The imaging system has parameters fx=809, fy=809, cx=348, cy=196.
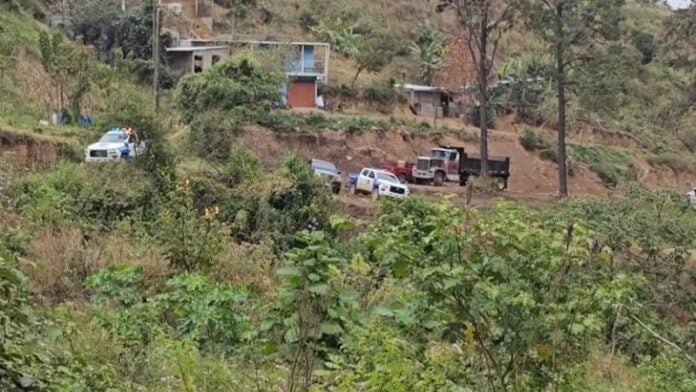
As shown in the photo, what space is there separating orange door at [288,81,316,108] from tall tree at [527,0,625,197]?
16.3 metres

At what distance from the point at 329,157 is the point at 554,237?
111 ft

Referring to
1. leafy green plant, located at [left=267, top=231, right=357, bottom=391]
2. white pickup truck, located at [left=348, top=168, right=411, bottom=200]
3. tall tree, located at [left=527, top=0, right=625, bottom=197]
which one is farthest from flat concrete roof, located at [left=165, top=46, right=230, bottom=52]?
leafy green plant, located at [left=267, top=231, right=357, bottom=391]

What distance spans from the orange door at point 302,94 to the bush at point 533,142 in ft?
40.7

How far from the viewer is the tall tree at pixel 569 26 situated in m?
31.9

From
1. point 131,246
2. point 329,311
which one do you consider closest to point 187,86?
point 131,246

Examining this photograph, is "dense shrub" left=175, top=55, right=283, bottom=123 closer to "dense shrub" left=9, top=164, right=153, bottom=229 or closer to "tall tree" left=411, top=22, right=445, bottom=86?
"dense shrub" left=9, top=164, right=153, bottom=229

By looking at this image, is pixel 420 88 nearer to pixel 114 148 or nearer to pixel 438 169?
pixel 438 169

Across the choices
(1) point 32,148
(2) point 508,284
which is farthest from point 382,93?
(2) point 508,284

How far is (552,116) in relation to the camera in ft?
169

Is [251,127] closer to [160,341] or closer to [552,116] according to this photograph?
[552,116]

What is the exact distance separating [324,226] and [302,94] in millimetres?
28314

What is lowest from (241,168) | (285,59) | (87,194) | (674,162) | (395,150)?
(674,162)

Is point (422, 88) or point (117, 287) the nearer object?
point (117, 287)

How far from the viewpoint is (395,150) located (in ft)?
133
